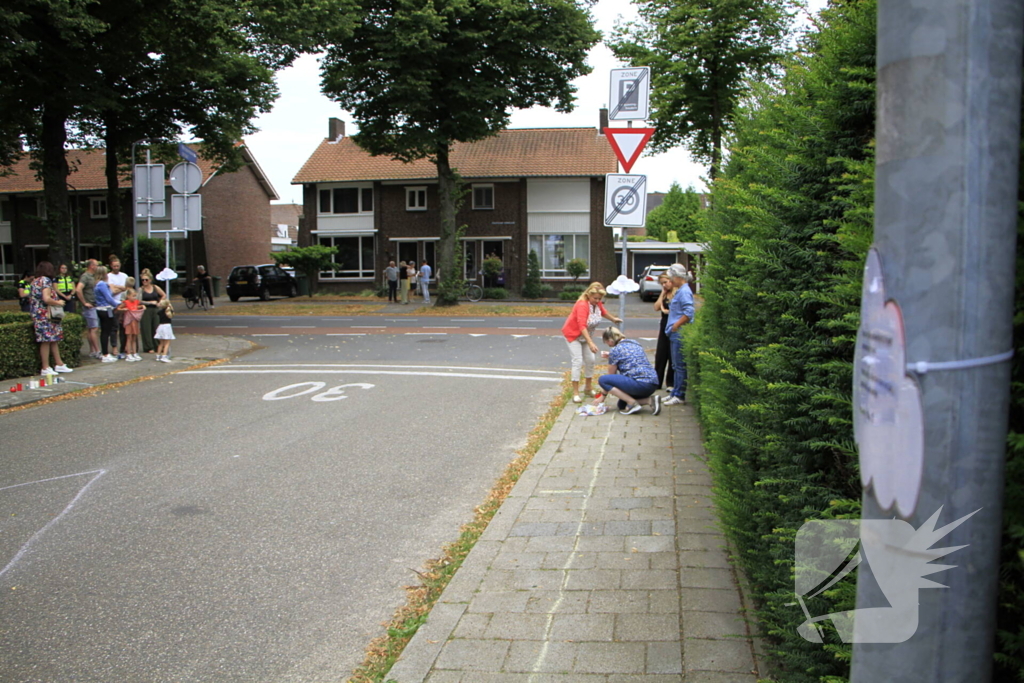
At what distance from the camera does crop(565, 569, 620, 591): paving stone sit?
14.5 ft

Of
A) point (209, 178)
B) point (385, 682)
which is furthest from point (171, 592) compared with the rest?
point (209, 178)

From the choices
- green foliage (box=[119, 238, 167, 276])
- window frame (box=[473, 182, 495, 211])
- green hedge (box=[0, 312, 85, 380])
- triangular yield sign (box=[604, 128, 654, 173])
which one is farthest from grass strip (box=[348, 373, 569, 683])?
green foliage (box=[119, 238, 167, 276])

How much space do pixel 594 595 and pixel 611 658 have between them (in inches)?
28.6

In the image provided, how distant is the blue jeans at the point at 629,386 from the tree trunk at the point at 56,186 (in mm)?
16493

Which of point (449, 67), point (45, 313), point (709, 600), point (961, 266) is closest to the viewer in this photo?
point (961, 266)

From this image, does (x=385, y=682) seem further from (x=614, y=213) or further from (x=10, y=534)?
(x=614, y=213)

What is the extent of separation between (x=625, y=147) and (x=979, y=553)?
8545 mm

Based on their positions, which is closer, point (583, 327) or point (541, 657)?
point (541, 657)

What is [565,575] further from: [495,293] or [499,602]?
[495,293]

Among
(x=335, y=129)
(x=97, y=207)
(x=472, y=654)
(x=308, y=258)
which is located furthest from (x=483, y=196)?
(x=472, y=654)

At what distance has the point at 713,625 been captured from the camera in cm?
381

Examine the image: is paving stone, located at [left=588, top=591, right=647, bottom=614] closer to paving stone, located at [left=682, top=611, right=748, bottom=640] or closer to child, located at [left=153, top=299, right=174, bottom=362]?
paving stone, located at [left=682, top=611, right=748, bottom=640]

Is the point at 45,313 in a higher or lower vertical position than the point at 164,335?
higher

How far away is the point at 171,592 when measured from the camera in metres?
4.68
